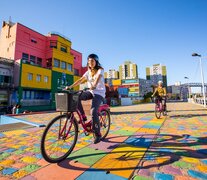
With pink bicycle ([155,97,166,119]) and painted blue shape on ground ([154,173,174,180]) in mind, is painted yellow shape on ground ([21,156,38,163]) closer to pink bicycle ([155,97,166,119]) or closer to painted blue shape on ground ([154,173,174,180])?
painted blue shape on ground ([154,173,174,180])

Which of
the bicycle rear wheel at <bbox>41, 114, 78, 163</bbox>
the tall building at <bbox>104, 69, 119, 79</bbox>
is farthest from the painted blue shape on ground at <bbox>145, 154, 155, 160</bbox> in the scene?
the tall building at <bbox>104, 69, 119, 79</bbox>

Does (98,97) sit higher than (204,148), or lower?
higher

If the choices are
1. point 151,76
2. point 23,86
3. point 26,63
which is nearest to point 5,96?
point 23,86

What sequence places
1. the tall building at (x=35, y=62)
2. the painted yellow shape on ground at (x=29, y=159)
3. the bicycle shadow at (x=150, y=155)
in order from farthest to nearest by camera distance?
the tall building at (x=35, y=62) → the painted yellow shape on ground at (x=29, y=159) → the bicycle shadow at (x=150, y=155)

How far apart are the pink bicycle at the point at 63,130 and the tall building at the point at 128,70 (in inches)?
4708

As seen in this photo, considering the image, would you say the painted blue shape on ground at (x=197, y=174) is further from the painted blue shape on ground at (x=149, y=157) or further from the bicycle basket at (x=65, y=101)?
the bicycle basket at (x=65, y=101)

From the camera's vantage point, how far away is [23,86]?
20922 mm

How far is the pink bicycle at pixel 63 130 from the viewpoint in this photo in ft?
7.32

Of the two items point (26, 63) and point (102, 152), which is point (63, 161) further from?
point (26, 63)

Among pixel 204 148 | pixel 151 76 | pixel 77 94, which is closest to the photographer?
pixel 77 94

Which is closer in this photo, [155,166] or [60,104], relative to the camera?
[155,166]

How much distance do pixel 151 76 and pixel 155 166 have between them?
472 feet

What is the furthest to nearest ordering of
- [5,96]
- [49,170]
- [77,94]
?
1. [5,96]
2. [77,94]
3. [49,170]

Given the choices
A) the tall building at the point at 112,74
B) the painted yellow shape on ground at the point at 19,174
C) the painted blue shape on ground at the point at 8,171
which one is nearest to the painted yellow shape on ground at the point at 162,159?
the painted yellow shape on ground at the point at 19,174
